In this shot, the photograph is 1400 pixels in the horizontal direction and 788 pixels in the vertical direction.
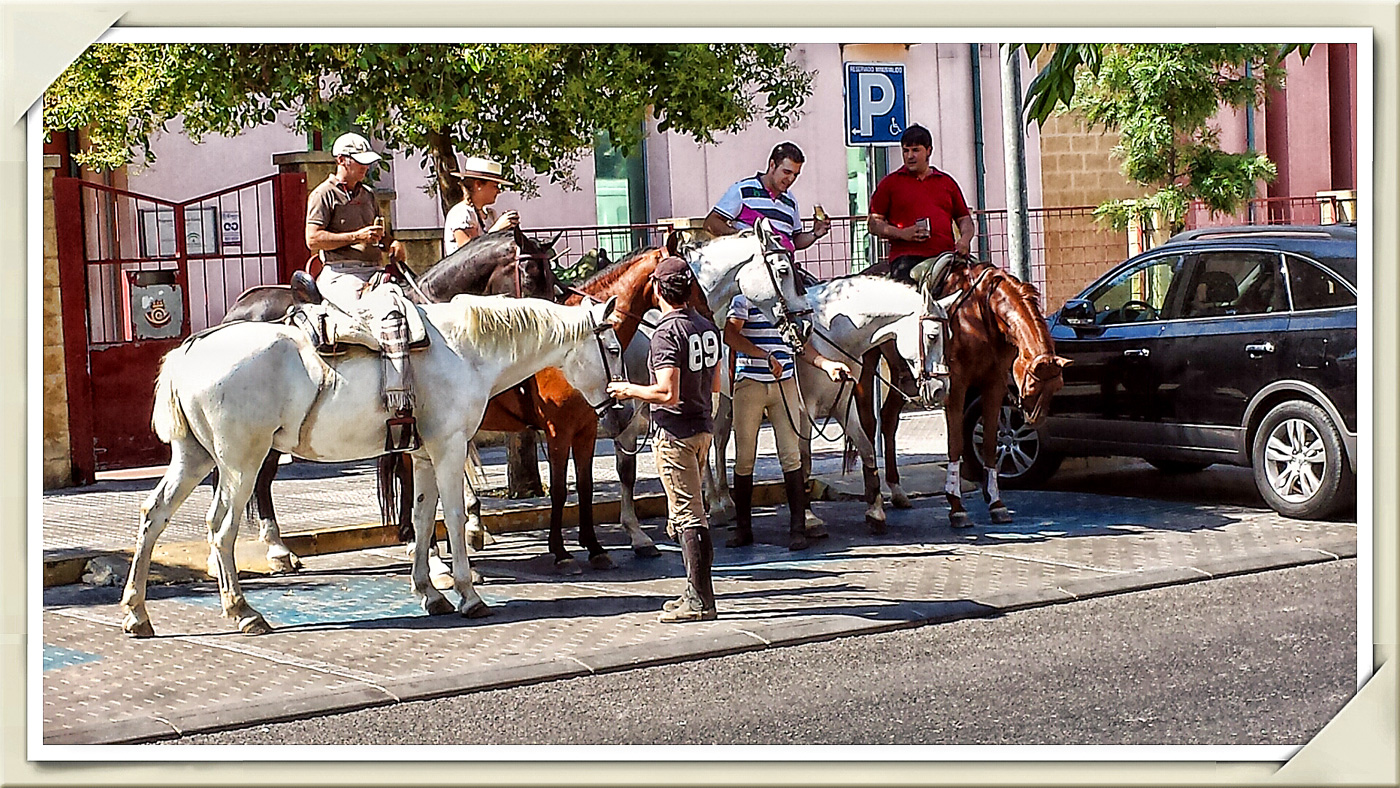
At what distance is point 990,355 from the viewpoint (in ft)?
40.4

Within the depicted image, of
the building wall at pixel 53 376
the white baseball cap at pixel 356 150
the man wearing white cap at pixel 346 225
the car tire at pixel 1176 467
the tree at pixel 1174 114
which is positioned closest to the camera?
the man wearing white cap at pixel 346 225

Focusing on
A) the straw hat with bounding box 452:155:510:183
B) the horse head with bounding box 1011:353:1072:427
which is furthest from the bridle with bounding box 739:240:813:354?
the horse head with bounding box 1011:353:1072:427

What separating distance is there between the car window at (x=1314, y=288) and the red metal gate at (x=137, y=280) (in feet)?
26.2

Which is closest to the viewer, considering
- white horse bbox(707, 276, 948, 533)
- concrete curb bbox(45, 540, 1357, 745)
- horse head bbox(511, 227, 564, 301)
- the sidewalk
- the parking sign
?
concrete curb bbox(45, 540, 1357, 745)

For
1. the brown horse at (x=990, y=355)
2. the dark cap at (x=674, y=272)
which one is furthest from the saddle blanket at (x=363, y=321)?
the brown horse at (x=990, y=355)

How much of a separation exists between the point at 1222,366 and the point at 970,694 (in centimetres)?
492

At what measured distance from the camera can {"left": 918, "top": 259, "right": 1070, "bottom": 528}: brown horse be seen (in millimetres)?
11930

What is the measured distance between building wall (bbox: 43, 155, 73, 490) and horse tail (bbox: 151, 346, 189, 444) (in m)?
5.60

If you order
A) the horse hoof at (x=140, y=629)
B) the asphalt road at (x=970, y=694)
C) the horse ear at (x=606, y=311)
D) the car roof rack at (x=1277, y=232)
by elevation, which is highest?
the car roof rack at (x=1277, y=232)

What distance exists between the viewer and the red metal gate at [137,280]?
14438 millimetres

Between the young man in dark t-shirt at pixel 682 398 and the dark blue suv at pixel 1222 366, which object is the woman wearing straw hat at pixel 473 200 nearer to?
the young man in dark t-shirt at pixel 682 398

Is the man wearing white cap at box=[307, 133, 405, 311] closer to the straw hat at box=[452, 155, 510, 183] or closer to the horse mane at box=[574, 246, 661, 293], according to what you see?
the straw hat at box=[452, 155, 510, 183]
